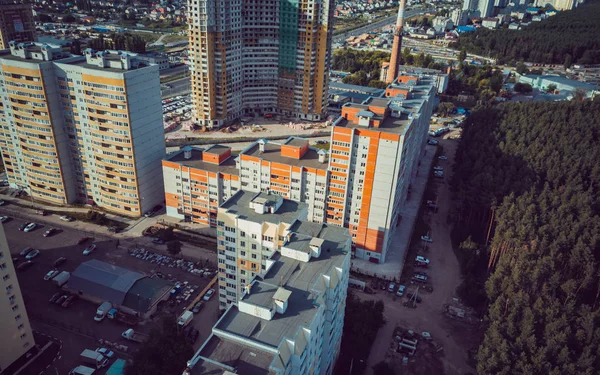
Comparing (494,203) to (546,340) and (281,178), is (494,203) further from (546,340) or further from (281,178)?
(281,178)

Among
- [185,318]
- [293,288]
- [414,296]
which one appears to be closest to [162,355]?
[185,318]

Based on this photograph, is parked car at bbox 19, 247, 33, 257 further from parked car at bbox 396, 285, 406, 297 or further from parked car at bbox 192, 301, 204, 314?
parked car at bbox 396, 285, 406, 297

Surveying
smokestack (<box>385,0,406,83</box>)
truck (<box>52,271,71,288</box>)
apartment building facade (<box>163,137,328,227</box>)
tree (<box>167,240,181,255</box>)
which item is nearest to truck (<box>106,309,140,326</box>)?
truck (<box>52,271,71,288</box>)

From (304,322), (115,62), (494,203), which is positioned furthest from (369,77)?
(304,322)

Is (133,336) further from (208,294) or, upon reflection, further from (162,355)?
(208,294)

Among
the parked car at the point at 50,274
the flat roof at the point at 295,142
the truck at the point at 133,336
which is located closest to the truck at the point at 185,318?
the truck at the point at 133,336

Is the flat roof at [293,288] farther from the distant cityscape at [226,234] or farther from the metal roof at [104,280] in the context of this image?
the metal roof at [104,280]
